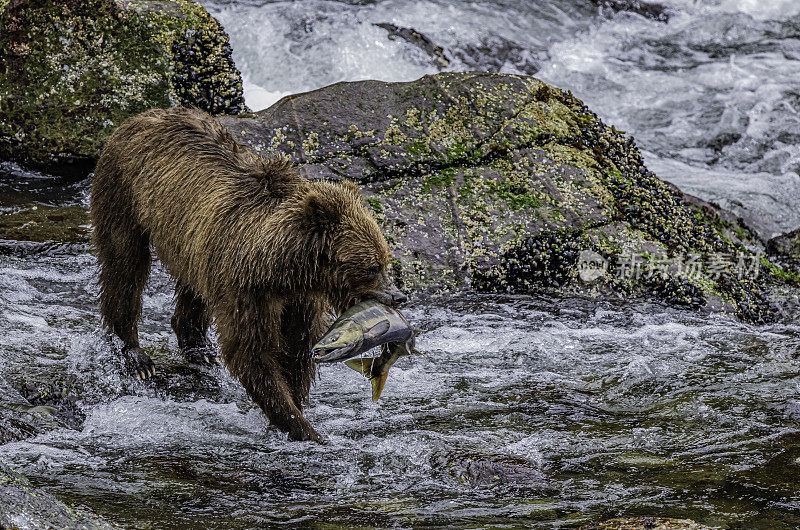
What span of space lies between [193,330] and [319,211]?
2.37 meters

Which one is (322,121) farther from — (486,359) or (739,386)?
(739,386)

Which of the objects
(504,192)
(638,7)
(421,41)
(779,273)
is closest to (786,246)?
(779,273)

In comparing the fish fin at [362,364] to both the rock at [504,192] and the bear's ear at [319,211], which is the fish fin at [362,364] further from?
the rock at [504,192]

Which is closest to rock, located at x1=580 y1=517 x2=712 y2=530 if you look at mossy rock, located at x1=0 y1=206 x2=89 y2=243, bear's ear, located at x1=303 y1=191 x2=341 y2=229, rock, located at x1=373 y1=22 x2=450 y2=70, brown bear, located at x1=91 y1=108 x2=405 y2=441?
brown bear, located at x1=91 y1=108 x2=405 y2=441

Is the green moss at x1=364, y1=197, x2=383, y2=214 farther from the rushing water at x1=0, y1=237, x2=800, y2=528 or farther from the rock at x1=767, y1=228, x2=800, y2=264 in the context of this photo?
the rock at x1=767, y1=228, x2=800, y2=264

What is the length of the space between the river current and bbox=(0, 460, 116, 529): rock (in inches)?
23.5

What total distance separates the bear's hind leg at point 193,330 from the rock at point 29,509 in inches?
128

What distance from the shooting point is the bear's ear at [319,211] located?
196 inches

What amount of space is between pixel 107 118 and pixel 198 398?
460 cm

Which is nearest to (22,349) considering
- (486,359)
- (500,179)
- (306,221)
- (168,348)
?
(168,348)

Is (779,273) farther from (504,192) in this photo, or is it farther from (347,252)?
(347,252)

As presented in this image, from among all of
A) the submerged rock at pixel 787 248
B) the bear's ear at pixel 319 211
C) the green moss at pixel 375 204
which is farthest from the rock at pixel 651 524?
the submerged rock at pixel 787 248

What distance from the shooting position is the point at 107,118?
9.64 meters

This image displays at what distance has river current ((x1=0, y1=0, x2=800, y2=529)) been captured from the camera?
451 cm
